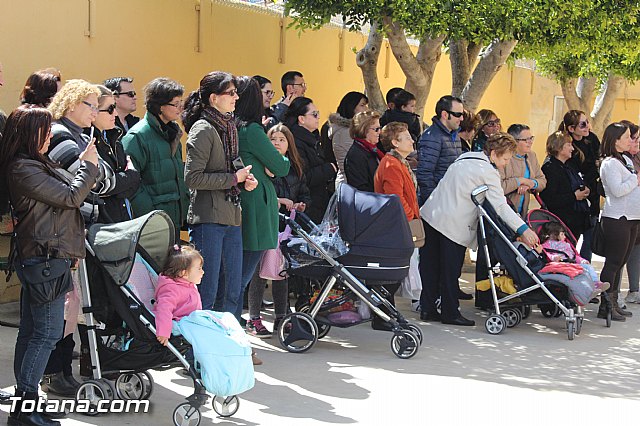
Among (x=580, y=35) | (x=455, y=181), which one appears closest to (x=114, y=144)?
(x=455, y=181)

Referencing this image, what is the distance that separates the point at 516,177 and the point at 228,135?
3543 millimetres

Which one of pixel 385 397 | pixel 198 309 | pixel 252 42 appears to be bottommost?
pixel 385 397

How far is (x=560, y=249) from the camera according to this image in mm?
8867

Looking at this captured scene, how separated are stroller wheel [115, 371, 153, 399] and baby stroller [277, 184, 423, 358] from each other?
5.66ft

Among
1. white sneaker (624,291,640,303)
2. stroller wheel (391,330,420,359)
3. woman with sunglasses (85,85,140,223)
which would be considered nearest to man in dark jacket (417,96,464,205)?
stroller wheel (391,330,420,359)

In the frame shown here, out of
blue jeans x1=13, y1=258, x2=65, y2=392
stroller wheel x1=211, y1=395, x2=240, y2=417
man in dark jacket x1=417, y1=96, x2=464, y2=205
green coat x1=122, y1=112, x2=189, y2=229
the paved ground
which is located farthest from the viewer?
man in dark jacket x1=417, y1=96, x2=464, y2=205

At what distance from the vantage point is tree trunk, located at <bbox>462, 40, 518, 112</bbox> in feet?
37.7

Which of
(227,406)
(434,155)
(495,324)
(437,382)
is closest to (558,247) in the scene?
(495,324)

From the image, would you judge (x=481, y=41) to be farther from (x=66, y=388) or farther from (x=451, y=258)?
A: (x=66, y=388)

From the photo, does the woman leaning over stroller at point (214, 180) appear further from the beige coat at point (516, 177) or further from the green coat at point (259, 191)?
the beige coat at point (516, 177)

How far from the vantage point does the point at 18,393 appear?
545 centimetres

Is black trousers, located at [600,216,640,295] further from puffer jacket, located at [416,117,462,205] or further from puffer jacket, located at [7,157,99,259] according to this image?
puffer jacket, located at [7,157,99,259]

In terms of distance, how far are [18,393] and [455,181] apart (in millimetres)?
4359

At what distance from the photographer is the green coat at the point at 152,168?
6910 millimetres
